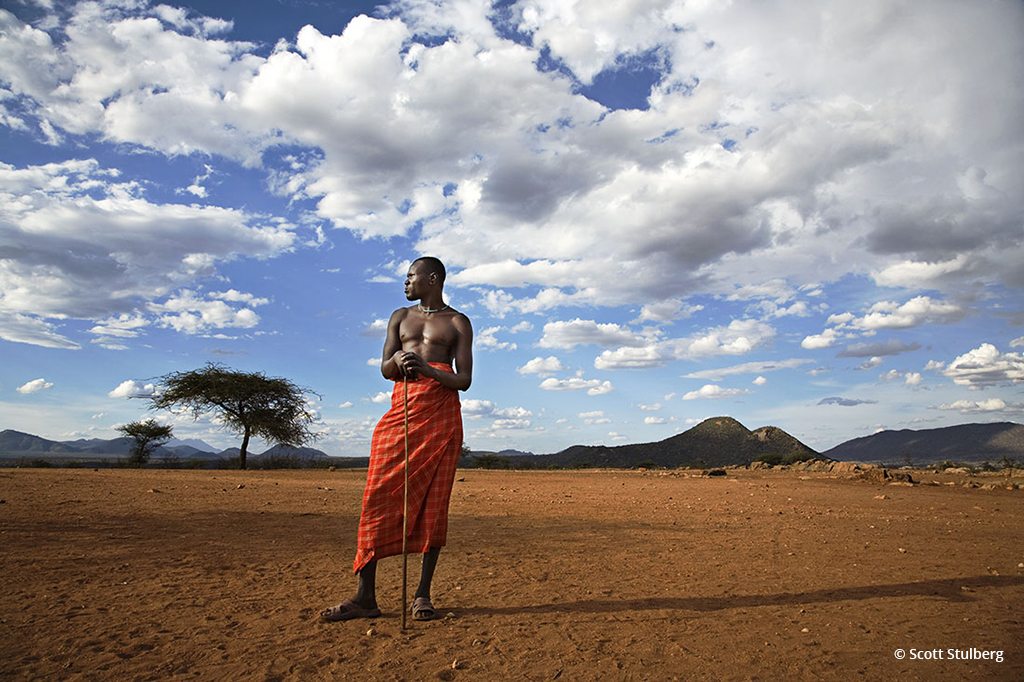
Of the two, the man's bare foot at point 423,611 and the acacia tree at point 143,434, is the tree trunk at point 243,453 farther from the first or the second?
the man's bare foot at point 423,611

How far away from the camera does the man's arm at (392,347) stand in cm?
505

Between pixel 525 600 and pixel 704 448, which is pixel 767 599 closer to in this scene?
pixel 525 600

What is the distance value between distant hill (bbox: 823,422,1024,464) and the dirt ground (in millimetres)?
79418

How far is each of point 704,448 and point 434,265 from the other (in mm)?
56510

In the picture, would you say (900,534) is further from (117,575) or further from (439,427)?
(117,575)

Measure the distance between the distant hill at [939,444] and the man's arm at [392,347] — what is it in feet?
273

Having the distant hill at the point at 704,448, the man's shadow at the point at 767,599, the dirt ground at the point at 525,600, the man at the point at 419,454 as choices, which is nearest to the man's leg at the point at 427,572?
the man at the point at 419,454

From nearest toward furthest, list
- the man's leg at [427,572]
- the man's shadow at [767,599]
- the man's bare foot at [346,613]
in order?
the man's bare foot at [346,613], the man's leg at [427,572], the man's shadow at [767,599]

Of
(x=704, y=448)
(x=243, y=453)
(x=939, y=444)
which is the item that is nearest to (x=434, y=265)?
(x=243, y=453)

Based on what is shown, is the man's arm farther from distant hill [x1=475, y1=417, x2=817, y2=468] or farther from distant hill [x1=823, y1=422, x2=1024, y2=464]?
distant hill [x1=823, y1=422, x2=1024, y2=464]

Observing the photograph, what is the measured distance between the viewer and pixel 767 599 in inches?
202

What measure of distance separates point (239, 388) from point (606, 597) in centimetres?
3394

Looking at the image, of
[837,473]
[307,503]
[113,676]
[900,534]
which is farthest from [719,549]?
[837,473]

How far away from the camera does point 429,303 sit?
5309mm
